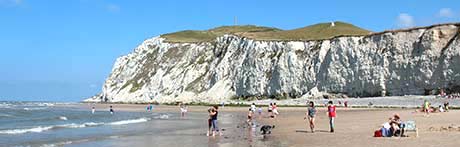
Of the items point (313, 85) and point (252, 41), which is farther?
point (252, 41)

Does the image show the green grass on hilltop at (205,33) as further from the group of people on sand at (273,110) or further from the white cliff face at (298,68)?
the group of people on sand at (273,110)

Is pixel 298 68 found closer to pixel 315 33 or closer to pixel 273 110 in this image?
pixel 315 33

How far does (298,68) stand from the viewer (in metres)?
73.7

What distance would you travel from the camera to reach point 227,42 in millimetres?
95625

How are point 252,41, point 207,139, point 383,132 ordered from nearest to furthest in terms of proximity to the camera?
point 383,132
point 207,139
point 252,41

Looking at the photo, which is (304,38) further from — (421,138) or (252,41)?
(421,138)

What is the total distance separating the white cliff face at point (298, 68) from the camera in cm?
5831

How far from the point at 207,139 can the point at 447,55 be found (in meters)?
41.4

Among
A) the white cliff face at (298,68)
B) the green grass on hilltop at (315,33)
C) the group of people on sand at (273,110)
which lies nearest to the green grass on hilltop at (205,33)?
the white cliff face at (298,68)

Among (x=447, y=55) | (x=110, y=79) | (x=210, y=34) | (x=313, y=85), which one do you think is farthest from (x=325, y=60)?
(x=210, y=34)

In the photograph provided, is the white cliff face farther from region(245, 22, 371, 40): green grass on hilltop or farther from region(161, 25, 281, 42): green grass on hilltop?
region(161, 25, 281, 42): green grass on hilltop

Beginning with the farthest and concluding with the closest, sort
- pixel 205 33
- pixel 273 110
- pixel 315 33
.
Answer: pixel 205 33, pixel 315 33, pixel 273 110

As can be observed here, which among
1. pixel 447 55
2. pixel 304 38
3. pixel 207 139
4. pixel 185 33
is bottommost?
pixel 207 139

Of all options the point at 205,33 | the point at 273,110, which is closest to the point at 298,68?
the point at 273,110
